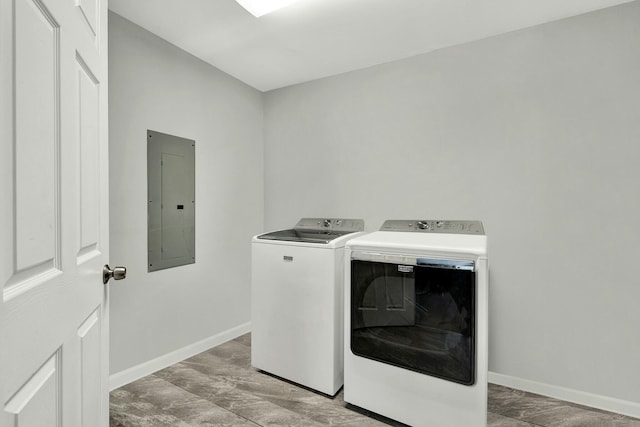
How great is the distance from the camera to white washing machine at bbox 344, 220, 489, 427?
1.52 meters

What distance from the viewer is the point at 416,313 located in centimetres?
167

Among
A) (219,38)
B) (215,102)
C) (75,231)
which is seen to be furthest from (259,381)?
(219,38)

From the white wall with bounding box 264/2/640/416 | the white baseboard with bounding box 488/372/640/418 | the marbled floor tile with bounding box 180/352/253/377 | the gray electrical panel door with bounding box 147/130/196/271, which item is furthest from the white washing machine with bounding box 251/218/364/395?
the white baseboard with bounding box 488/372/640/418

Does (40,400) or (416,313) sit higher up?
(40,400)

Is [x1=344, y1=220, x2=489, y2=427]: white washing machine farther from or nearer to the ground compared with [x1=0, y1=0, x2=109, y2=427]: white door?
nearer to the ground

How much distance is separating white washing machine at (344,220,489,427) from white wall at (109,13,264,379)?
138 cm

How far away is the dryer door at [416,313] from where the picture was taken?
154 cm

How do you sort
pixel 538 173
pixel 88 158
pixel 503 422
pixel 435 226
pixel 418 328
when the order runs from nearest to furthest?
pixel 88 158, pixel 418 328, pixel 503 422, pixel 538 173, pixel 435 226

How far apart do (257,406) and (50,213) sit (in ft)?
5.51

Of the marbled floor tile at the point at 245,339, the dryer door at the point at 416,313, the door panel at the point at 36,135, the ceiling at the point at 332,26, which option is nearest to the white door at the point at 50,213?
the door panel at the point at 36,135

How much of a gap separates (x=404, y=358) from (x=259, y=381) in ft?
3.52

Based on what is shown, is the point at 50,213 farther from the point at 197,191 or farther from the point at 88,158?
the point at 197,191

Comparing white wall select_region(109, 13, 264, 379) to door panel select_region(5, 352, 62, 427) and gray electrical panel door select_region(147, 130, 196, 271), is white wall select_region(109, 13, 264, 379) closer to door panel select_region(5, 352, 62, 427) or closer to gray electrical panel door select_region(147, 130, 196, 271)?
gray electrical panel door select_region(147, 130, 196, 271)

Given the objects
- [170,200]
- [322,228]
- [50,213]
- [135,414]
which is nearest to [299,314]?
[322,228]
